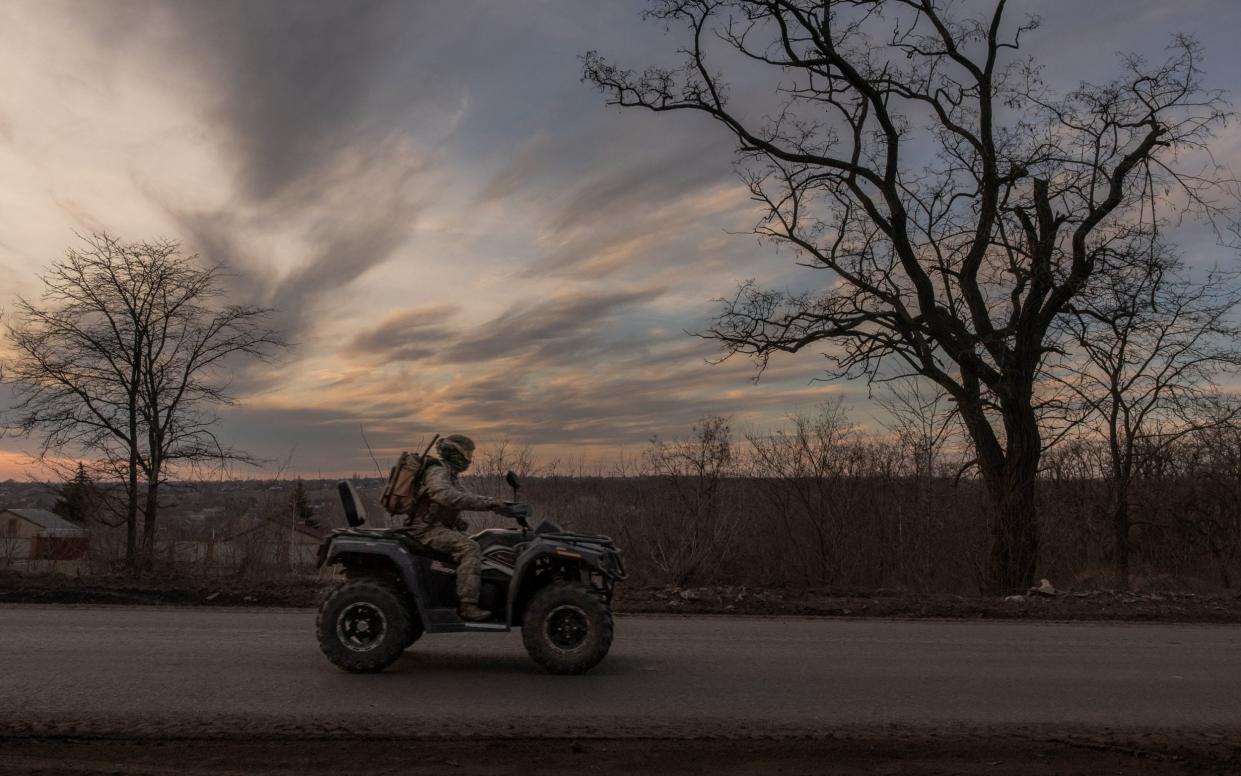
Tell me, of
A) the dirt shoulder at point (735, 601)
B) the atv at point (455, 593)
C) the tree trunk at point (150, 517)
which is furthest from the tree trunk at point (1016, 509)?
the tree trunk at point (150, 517)

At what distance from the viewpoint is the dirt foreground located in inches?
198

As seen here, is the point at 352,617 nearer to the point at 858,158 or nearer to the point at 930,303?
the point at 930,303

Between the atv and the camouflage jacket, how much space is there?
19cm

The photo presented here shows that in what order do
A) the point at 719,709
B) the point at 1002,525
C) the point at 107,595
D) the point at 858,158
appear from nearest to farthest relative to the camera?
the point at 719,709 < the point at 107,595 < the point at 1002,525 < the point at 858,158

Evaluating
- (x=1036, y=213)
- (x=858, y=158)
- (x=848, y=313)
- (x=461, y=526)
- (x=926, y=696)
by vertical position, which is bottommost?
(x=926, y=696)

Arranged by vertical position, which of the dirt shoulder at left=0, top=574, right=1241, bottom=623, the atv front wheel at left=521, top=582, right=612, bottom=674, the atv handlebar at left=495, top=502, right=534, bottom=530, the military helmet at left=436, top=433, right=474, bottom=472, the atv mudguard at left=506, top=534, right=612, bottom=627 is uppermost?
the military helmet at left=436, top=433, right=474, bottom=472

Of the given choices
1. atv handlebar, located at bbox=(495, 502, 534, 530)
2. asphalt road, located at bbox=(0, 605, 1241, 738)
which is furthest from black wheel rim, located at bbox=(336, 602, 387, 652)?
atv handlebar, located at bbox=(495, 502, 534, 530)

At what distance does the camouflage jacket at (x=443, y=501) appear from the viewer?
7.20m

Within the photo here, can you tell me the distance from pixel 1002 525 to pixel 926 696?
37.3ft

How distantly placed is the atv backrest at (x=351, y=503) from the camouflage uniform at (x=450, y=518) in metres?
0.40

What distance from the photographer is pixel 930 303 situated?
17734mm

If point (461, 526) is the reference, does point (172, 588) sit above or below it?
below

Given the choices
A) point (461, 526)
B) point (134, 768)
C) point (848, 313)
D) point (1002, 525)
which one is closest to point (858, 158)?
point (848, 313)

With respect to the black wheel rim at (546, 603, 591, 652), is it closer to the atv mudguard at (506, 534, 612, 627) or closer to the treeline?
the atv mudguard at (506, 534, 612, 627)
